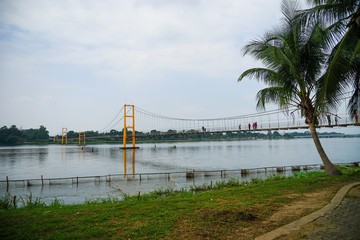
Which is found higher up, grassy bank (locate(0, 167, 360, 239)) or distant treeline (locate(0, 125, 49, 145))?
distant treeline (locate(0, 125, 49, 145))

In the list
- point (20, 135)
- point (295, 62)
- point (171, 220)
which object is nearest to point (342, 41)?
point (295, 62)

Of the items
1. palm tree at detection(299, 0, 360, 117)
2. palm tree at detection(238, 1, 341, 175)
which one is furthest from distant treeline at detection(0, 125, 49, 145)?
palm tree at detection(299, 0, 360, 117)

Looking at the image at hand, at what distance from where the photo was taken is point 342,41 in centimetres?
712

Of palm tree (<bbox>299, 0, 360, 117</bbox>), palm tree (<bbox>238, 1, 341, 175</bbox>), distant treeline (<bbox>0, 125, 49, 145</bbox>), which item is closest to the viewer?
palm tree (<bbox>299, 0, 360, 117</bbox>)

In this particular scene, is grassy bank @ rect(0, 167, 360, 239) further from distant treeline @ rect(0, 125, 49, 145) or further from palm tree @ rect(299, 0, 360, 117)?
distant treeline @ rect(0, 125, 49, 145)

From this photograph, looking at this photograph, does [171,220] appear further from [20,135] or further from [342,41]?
[20,135]

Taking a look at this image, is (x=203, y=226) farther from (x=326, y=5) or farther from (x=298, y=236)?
(x=326, y=5)

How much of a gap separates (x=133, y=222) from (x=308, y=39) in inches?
372

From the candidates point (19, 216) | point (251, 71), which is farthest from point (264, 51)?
point (19, 216)

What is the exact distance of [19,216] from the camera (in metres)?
5.69

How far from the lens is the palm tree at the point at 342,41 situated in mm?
7094

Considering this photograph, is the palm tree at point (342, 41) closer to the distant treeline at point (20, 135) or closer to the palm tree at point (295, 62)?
the palm tree at point (295, 62)

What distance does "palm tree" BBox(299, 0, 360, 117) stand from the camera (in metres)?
7.09

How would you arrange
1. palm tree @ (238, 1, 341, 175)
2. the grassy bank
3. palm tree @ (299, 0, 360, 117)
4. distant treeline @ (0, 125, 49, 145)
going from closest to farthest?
1. the grassy bank
2. palm tree @ (299, 0, 360, 117)
3. palm tree @ (238, 1, 341, 175)
4. distant treeline @ (0, 125, 49, 145)
